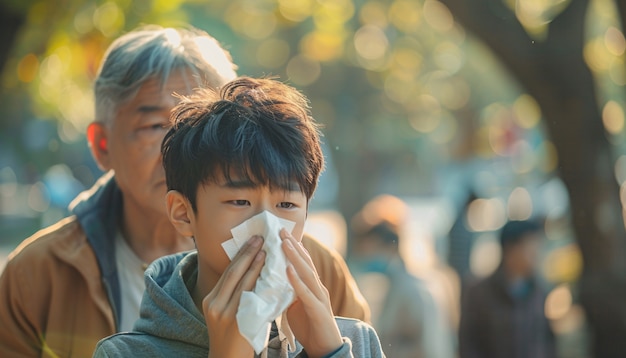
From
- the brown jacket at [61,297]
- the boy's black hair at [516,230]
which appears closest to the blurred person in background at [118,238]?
the brown jacket at [61,297]

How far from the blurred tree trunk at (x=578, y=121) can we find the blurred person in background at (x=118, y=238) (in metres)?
4.02

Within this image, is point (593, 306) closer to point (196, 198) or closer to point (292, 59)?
point (196, 198)

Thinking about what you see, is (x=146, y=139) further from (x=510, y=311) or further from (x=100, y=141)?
(x=510, y=311)

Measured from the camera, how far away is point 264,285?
2.15 meters

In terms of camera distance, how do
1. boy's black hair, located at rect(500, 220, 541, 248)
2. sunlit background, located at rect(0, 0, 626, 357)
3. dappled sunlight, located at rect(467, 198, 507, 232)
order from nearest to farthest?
boy's black hair, located at rect(500, 220, 541, 248), sunlit background, located at rect(0, 0, 626, 357), dappled sunlight, located at rect(467, 198, 507, 232)

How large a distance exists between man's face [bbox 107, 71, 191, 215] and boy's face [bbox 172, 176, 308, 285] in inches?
39.3

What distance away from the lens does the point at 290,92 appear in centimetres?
253

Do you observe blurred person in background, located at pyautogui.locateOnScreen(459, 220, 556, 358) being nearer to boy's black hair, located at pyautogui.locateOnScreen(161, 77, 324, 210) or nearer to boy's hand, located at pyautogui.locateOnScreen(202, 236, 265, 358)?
boy's black hair, located at pyautogui.locateOnScreen(161, 77, 324, 210)

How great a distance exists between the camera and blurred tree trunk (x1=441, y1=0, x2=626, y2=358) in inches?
278

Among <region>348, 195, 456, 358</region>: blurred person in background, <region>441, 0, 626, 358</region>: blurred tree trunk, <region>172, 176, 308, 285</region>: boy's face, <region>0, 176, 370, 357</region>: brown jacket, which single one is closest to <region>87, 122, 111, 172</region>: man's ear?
<region>0, 176, 370, 357</region>: brown jacket

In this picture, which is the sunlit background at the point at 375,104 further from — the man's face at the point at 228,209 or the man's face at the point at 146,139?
the man's face at the point at 228,209

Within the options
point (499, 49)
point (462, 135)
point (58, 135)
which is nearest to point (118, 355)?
point (499, 49)

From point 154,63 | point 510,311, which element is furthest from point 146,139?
point 510,311

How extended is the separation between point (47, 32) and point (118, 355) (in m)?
4.72
